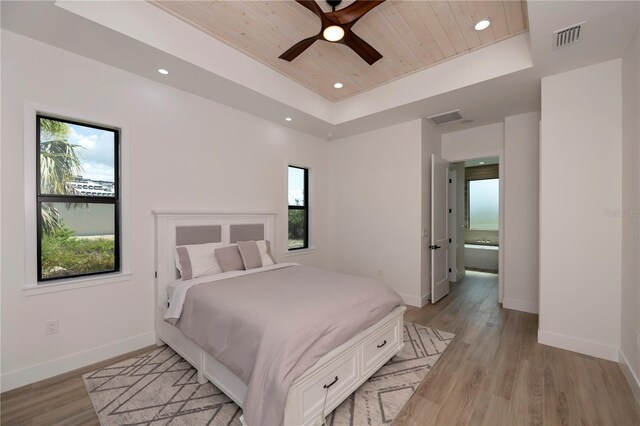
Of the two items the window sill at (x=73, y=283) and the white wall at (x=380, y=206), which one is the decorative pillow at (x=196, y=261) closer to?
the window sill at (x=73, y=283)

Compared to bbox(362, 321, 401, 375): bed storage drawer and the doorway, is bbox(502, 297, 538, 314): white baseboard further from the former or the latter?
bbox(362, 321, 401, 375): bed storage drawer

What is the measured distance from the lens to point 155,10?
90.0 inches

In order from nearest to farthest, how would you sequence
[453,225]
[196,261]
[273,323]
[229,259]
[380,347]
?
[273,323], [380,347], [196,261], [229,259], [453,225]

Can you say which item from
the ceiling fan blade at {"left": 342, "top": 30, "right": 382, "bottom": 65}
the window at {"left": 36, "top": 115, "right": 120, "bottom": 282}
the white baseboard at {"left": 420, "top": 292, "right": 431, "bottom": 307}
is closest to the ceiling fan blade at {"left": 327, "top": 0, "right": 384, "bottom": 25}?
the ceiling fan blade at {"left": 342, "top": 30, "right": 382, "bottom": 65}

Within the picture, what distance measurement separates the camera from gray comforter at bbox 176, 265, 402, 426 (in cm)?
148

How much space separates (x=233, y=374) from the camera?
1.83m

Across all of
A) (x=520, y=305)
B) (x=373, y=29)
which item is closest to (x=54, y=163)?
(x=373, y=29)

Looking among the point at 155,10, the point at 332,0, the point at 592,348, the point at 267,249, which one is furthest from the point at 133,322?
the point at 592,348

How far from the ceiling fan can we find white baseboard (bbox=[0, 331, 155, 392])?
3.15 meters

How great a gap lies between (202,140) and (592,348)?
4.53 meters

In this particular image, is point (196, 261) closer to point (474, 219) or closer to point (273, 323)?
point (273, 323)

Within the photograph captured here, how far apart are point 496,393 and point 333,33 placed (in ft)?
10.0

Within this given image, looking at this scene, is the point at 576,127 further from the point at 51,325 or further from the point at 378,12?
the point at 51,325

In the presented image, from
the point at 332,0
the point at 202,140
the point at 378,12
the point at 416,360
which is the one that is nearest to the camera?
the point at 332,0
